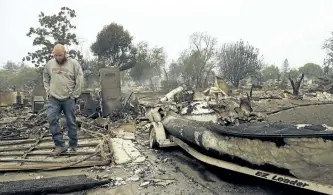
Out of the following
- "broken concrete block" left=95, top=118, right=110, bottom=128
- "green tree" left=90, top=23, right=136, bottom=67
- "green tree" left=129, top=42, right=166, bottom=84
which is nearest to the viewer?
"broken concrete block" left=95, top=118, right=110, bottom=128

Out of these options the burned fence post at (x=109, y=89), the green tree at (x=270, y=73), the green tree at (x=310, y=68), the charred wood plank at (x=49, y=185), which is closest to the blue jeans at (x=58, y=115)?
the charred wood plank at (x=49, y=185)

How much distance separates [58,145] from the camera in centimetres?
558

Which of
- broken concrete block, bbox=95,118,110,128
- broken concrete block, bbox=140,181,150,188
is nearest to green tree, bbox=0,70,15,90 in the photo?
broken concrete block, bbox=95,118,110,128

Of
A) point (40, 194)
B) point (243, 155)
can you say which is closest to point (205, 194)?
point (243, 155)

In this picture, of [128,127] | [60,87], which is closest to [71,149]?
[60,87]

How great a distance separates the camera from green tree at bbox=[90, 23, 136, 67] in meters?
32.4

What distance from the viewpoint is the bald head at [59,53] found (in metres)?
5.30

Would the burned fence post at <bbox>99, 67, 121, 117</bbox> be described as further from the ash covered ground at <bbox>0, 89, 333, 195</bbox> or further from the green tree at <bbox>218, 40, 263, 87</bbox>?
the green tree at <bbox>218, 40, 263, 87</bbox>

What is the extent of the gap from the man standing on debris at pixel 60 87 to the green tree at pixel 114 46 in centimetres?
2764

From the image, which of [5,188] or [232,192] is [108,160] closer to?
[5,188]

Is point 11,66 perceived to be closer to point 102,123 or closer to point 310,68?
point 310,68

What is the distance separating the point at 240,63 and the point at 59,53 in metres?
31.8

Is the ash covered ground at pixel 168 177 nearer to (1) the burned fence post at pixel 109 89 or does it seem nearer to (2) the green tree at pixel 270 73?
(1) the burned fence post at pixel 109 89

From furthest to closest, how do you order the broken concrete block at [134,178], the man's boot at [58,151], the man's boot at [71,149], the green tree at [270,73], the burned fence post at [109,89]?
the green tree at [270,73] < the burned fence post at [109,89] < the man's boot at [71,149] < the man's boot at [58,151] < the broken concrete block at [134,178]
